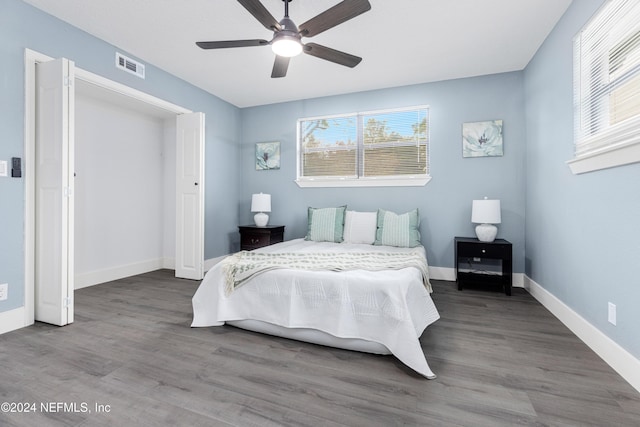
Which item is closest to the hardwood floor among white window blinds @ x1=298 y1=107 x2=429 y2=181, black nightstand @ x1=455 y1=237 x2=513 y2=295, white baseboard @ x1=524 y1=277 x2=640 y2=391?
white baseboard @ x1=524 y1=277 x2=640 y2=391

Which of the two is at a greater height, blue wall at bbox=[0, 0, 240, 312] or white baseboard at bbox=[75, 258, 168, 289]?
blue wall at bbox=[0, 0, 240, 312]

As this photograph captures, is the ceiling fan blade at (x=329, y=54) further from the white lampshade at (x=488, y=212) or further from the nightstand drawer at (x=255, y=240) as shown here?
the nightstand drawer at (x=255, y=240)

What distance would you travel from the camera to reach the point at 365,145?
175 inches

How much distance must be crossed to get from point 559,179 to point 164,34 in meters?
4.03

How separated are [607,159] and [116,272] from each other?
5233 millimetres

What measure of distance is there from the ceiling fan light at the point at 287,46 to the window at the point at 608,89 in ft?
6.93

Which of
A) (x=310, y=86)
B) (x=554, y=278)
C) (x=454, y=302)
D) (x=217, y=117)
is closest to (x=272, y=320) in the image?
(x=454, y=302)

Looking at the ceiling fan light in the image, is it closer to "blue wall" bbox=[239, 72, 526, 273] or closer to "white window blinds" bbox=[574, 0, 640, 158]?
"white window blinds" bbox=[574, 0, 640, 158]

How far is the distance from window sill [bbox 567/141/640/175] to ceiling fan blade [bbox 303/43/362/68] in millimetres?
1863

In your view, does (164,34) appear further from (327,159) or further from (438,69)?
(438,69)

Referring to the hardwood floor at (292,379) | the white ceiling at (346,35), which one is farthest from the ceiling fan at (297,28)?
the hardwood floor at (292,379)

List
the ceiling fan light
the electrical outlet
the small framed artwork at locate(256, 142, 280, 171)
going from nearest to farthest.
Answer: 1. the electrical outlet
2. the ceiling fan light
3. the small framed artwork at locate(256, 142, 280, 171)

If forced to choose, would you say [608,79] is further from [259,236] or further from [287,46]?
[259,236]

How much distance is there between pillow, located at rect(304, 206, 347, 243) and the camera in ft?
13.1
